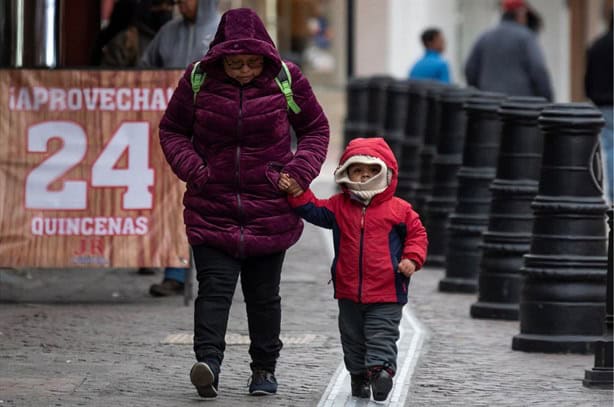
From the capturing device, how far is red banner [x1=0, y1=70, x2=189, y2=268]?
436 inches

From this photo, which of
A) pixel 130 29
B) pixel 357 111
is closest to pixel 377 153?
pixel 130 29

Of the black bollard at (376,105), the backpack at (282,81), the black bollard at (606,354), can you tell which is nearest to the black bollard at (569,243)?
the black bollard at (606,354)

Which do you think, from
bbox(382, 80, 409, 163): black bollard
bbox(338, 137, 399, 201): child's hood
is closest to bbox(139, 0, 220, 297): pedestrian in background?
bbox(338, 137, 399, 201): child's hood

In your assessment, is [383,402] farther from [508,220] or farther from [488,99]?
[488,99]

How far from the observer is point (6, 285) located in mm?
12406

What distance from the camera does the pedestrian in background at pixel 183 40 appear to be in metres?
11.8

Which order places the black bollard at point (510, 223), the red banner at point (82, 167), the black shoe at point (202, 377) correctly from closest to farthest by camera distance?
the black shoe at point (202, 377) < the red banner at point (82, 167) < the black bollard at point (510, 223)

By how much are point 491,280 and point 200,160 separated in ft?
12.7

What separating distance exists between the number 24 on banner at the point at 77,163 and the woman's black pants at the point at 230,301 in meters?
2.99

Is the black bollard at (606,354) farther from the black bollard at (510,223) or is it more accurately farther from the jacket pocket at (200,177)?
the black bollard at (510,223)

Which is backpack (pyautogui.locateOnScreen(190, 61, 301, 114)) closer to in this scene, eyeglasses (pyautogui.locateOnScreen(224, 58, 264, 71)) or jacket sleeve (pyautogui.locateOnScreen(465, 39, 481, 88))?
eyeglasses (pyautogui.locateOnScreen(224, 58, 264, 71))

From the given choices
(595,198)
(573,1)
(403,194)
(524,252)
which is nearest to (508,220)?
(524,252)

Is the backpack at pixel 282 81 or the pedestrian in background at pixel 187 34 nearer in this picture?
the backpack at pixel 282 81

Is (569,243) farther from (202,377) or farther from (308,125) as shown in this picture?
(202,377)
